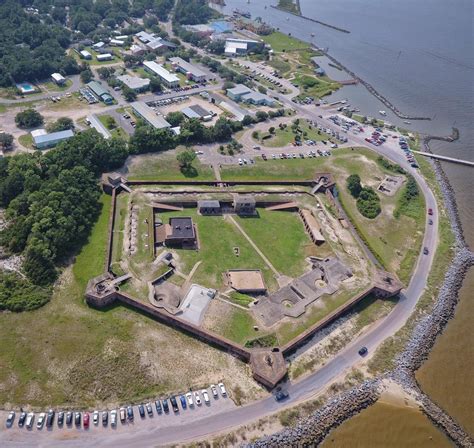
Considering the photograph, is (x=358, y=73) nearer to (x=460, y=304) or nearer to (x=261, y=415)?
(x=460, y=304)

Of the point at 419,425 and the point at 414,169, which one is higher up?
the point at 414,169

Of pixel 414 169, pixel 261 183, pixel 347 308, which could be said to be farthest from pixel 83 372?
pixel 414 169

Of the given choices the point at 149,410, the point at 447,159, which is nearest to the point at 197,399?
the point at 149,410

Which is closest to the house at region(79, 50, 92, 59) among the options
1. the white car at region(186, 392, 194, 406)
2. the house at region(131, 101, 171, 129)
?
the house at region(131, 101, 171, 129)

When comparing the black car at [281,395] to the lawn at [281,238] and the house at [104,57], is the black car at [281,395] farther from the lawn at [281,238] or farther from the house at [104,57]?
the house at [104,57]

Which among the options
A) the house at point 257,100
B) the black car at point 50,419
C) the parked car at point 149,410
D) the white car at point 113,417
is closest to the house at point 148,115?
the house at point 257,100
